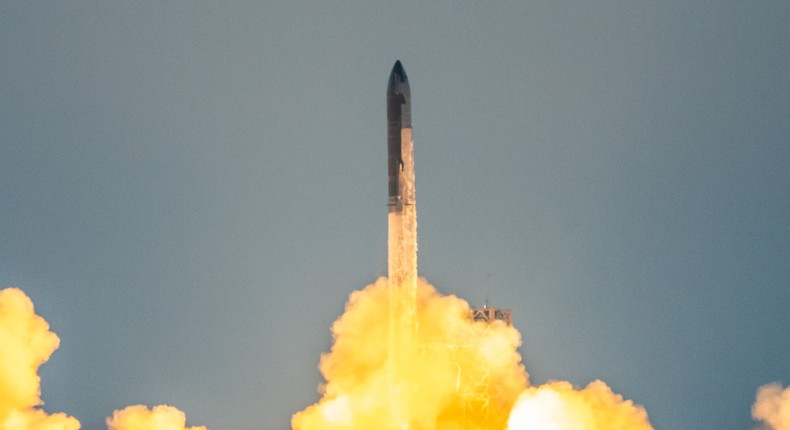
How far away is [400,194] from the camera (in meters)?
102

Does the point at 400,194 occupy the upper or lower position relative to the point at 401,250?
upper

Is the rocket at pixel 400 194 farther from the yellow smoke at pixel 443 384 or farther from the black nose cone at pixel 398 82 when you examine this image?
the yellow smoke at pixel 443 384

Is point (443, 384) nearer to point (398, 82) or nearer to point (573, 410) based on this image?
point (573, 410)

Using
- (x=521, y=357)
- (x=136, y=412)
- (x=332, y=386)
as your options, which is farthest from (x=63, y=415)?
(x=521, y=357)

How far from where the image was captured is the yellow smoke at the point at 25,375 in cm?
10156

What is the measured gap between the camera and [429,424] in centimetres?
10244

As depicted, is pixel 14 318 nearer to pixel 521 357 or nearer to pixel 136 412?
pixel 136 412

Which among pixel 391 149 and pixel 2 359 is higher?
pixel 391 149

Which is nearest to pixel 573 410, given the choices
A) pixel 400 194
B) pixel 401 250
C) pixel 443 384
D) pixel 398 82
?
pixel 443 384

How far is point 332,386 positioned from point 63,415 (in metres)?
10.2

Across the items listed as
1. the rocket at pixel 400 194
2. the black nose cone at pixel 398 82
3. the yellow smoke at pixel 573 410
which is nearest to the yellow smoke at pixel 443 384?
the yellow smoke at pixel 573 410

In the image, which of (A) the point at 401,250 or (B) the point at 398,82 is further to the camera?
(B) the point at 398,82

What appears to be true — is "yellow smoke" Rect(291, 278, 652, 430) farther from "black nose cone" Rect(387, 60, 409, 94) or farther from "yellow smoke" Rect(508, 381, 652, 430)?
"black nose cone" Rect(387, 60, 409, 94)

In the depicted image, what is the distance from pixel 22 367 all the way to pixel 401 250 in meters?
14.9
